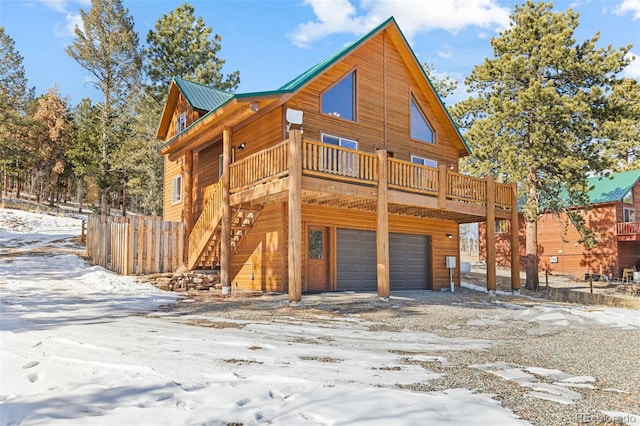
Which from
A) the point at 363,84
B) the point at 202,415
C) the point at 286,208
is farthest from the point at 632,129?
the point at 202,415

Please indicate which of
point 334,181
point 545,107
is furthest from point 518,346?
point 545,107

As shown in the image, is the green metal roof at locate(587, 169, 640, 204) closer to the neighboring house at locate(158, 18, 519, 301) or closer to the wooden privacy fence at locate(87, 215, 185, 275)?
the neighboring house at locate(158, 18, 519, 301)

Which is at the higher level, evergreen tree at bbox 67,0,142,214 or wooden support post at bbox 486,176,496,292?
evergreen tree at bbox 67,0,142,214

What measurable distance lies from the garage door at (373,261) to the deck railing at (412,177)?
317cm

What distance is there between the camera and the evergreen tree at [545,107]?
2111 centimetres

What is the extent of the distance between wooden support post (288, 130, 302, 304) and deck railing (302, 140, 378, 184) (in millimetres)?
336

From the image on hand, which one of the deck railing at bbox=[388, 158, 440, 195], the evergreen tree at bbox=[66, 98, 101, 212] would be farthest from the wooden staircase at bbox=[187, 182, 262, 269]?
the evergreen tree at bbox=[66, 98, 101, 212]

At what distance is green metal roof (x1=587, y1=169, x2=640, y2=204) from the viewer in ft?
103

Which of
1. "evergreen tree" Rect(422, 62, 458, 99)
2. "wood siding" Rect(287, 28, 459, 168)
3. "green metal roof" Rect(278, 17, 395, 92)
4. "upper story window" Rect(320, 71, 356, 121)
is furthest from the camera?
"evergreen tree" Rect(422, 62, 458, 99)

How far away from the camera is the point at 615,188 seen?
3212 centimetres

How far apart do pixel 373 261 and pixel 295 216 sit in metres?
6.27

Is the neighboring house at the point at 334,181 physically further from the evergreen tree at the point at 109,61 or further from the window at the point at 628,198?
the window at the point at 628,198

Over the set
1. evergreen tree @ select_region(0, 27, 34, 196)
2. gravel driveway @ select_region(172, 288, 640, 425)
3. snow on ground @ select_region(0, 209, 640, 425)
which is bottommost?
gravel driveway @ select_region(172, 288, 640, 425)

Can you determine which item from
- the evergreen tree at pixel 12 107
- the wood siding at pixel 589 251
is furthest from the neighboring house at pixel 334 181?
the evergreen tree at pixel 12 107
